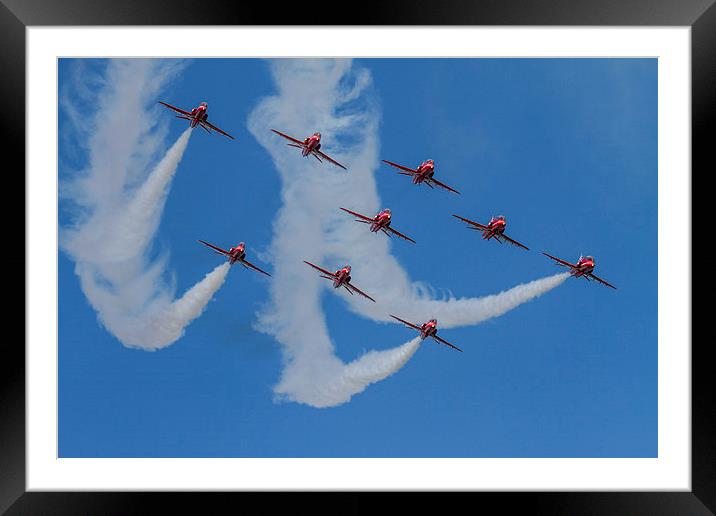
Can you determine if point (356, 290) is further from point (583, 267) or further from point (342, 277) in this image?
point (583, 267)

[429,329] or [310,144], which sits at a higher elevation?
[310,144]

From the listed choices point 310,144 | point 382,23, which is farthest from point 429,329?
point 382,23

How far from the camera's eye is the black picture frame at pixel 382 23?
31.3 m

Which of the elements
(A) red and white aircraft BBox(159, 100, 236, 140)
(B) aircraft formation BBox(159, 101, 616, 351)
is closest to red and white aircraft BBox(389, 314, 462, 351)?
(B) aircraft formation BBox(159, 101, 616, 351)

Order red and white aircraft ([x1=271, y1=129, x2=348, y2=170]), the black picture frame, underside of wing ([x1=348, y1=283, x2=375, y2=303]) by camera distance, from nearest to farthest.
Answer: the black picture frame
red and white aircraft ([x1=271, y1=129, x2=348, y2=170])
underside of wing ([x1=348, y1=283, x2=375, y2=303])

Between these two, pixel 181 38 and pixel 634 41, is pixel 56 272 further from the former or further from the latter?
pixel 634 41

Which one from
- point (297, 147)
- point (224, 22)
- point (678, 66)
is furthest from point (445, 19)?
point (297, 147)

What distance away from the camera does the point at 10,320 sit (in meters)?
34.4

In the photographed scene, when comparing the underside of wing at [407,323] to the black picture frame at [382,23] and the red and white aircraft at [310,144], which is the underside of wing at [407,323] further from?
the black picture frame at [382,23]

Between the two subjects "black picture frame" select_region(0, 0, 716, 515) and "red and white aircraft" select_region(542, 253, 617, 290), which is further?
"red and white aircraft" select_region(542, 253, 617, 290)

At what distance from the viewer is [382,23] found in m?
31.7

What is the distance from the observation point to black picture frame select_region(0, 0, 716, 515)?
3133cm

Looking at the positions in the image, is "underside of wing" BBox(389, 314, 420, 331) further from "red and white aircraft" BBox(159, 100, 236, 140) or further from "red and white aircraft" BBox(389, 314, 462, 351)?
"red and white aircraft" BBox(159, 100, 236, 140)

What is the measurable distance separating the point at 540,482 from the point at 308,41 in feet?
86.3
